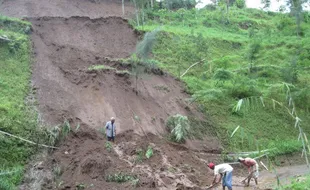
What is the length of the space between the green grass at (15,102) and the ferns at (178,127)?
19.7ft

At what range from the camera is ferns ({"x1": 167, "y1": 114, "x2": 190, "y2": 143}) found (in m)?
17.2

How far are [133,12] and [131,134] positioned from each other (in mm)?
20148

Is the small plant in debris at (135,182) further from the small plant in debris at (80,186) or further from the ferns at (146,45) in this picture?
the ferns at (146,45)

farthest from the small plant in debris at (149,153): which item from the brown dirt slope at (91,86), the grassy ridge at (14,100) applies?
the grassy ridge at (14,100)

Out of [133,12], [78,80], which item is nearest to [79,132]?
[78,80]

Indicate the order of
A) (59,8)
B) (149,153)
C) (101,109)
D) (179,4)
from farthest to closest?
(179,4)
(59,8)
(101,109)
(149,153)

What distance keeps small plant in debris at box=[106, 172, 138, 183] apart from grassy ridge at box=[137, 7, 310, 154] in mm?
5749

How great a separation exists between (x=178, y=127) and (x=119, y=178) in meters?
5.50

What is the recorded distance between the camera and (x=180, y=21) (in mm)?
35312

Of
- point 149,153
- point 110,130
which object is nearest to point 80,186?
point 149,153

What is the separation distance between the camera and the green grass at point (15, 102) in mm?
12758

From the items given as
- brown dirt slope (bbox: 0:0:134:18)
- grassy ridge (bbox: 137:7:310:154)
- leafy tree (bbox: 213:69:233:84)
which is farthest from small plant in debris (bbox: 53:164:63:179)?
brown dirt slope (bbox: 0:0:134:18)

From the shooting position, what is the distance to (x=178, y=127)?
57.0 ft

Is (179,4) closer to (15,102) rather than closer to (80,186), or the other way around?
(15,102)
